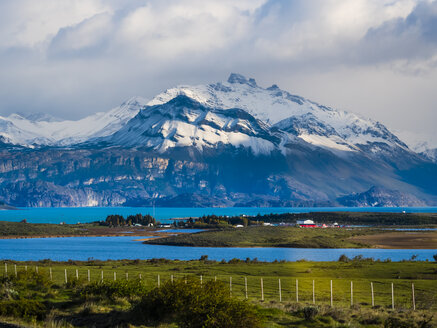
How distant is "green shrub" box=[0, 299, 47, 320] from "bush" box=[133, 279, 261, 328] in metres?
5.55

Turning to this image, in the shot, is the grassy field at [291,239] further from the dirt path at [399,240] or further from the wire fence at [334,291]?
the wire fence at [334,291]

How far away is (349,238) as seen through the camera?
169000mm

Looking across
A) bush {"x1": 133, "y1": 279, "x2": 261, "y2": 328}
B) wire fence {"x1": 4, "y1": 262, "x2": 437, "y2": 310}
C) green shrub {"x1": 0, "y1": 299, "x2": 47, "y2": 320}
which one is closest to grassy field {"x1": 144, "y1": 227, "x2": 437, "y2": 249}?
wire fence {"x1": 4, "y1": 262, "x2": 437, "y2": 310}

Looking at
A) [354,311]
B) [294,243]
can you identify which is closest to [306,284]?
[354,311]

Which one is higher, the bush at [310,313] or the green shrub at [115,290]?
the green shrub at [115,290]

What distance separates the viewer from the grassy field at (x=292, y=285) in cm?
4038

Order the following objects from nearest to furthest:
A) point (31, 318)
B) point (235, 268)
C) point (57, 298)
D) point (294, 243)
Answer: point (31, 318) → point (57, 298) → point (235, 268) → point (294, 243)

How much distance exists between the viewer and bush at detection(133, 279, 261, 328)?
32688mm

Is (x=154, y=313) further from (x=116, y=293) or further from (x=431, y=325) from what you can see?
(x=431, y=325)

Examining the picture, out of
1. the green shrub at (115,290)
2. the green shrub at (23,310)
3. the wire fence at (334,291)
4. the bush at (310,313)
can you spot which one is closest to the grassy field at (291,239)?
the wire fence at (334,291)

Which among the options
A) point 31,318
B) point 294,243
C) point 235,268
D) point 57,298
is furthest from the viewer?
point 294,243

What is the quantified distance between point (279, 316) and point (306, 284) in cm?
2236

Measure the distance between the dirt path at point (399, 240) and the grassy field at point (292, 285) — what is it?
2647 inches

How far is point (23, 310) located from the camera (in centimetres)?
3838
